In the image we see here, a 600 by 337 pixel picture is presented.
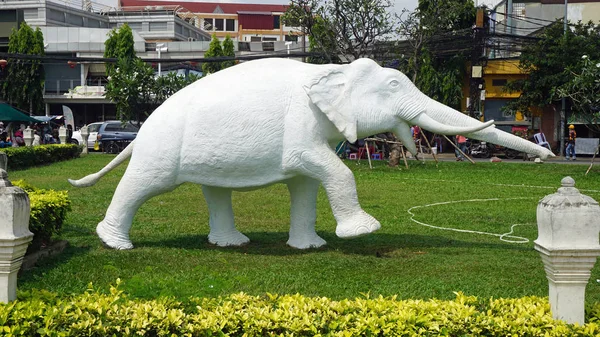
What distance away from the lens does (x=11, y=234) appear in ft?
15.8

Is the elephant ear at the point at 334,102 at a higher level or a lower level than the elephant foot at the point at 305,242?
higher

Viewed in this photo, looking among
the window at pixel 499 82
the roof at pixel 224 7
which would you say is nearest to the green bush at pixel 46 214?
the window at pixel 499 82

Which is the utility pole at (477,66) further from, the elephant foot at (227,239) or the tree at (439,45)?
the elephant foot at (227,239)

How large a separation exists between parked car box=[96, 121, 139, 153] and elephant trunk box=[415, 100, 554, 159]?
82.3ft

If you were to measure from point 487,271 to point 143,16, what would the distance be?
51.7 meters

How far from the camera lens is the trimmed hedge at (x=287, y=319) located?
469 centimetres

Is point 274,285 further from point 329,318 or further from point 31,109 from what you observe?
point 31,109

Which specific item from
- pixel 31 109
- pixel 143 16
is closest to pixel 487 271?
pixel 31 109

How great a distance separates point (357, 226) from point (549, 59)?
84.0 feet

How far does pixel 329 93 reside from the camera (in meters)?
8.12

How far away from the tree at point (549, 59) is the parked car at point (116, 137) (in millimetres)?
16145

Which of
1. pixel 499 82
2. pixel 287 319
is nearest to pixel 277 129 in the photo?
pixel 287 319

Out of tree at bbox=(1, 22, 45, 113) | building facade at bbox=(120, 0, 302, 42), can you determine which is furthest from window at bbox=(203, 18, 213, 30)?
tree at bbox=(1, 22, 45, 113)

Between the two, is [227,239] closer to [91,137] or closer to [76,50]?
[91,137]
